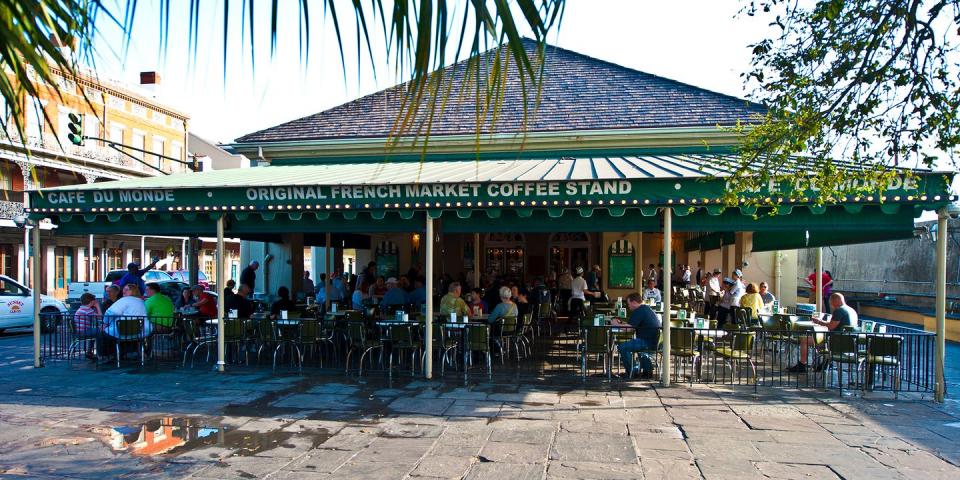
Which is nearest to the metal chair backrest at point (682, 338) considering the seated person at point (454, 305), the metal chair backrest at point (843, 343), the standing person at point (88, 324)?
the metal chair backrest at point (843, 343)

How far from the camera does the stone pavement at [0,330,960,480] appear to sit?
19.0 ft

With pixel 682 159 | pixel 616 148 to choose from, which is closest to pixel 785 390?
pixel 682 159

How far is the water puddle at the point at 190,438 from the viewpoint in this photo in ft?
20.8

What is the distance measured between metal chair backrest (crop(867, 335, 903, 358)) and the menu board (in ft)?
34.9

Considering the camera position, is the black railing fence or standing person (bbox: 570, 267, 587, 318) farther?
standing person (bbox: 570, 267, 587, 318)

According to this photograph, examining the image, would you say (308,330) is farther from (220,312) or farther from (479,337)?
(479,337)

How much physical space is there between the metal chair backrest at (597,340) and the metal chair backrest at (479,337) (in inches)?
56.6

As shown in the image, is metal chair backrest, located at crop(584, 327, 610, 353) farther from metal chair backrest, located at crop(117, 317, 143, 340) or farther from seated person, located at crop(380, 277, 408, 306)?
metal chair backrest, located at crop(117, 317, 143, 340)

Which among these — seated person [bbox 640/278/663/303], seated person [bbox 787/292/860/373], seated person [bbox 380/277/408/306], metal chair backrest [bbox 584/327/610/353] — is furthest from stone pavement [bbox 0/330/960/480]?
seated person [bbox 640/278/663/303]

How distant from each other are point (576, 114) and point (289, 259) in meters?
8.96

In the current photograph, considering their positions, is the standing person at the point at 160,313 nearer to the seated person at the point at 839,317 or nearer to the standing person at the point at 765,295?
the seated person at the point at 839,317

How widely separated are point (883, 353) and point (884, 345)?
103 millimetres

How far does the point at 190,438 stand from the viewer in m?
6.68

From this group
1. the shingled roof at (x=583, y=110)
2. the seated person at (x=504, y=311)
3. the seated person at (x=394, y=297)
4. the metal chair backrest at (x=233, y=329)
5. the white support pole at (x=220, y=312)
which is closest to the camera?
→ the white support pole at (x=220, y=312)
